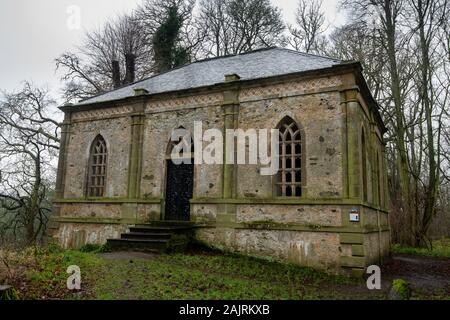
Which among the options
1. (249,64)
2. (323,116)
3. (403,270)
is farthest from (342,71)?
(403,270)

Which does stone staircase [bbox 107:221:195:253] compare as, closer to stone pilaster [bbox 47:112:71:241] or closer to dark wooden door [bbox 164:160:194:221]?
dark wooden door [bbox 164:160:194:221]

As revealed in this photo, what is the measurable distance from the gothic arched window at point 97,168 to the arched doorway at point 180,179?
293 cm

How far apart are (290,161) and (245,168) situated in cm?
146

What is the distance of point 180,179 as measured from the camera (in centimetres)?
1267

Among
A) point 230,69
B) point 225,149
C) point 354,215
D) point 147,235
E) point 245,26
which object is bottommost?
point 147,235

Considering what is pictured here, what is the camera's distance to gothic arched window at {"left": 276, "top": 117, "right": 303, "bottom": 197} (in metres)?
10.8

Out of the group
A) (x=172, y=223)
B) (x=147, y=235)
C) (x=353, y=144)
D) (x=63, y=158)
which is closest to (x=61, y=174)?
(x=63, y=158)

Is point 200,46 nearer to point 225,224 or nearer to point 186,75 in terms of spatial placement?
point 186,75

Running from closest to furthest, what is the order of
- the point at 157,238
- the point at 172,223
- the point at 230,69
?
1. the point at 157,238
2. the point at 172,223
3. the point at 230,69

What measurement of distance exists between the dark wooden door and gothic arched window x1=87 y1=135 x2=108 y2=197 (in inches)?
116

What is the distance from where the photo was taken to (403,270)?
1141 centimetres
